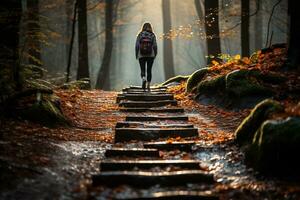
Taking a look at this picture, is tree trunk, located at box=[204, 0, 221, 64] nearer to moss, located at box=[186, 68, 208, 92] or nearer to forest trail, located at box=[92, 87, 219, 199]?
moss, located at box=[186, 68, 208, 92]

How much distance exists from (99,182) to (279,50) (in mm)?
9239

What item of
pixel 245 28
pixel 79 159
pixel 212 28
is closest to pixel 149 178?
pixel 79 159

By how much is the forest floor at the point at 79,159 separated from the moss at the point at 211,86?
162 centimetres

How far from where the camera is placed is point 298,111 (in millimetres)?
6285

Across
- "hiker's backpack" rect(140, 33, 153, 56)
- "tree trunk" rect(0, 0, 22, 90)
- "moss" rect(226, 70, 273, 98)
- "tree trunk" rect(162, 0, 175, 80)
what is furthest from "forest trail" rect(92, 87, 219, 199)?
"tree trunk" rect(162, 0, 175, 80)

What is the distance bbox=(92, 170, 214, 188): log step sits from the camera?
5.84 meters

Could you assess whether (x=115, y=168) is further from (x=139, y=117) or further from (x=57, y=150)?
(x=139, y=117)

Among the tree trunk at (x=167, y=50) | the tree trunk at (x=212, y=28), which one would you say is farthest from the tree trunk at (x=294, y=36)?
the tree trunk at (x=167, y=50)

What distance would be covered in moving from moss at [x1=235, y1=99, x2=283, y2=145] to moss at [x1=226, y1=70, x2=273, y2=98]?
3306 millimetres

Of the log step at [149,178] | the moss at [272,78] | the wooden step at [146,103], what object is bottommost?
the log step at [149,178]

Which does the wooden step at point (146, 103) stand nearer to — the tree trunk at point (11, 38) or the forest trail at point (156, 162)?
the forest trail at point (156, 162)

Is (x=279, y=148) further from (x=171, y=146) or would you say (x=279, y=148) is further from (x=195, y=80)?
(x=195, y=80)

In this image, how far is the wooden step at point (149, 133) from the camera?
8.31 metres

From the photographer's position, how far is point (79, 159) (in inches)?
267
